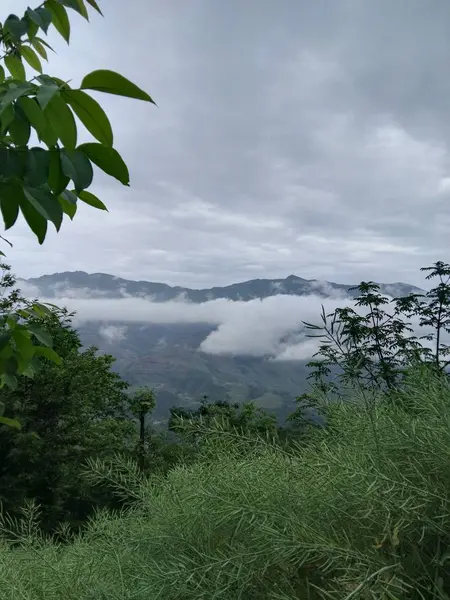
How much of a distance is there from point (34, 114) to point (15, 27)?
324 mm

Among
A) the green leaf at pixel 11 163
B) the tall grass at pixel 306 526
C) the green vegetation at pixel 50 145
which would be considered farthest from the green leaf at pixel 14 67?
the tall grass at pixel 306 526

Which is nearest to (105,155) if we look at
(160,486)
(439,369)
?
(439,369)

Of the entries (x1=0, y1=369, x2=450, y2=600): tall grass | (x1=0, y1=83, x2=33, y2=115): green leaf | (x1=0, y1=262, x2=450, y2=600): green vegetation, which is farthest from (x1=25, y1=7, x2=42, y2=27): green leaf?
(x1=0, y1=369, x2=450, y2=600): tall grass

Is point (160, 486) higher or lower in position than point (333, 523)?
lower

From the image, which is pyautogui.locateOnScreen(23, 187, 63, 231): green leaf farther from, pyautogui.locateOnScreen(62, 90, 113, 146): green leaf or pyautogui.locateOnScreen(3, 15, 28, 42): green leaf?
pyautogui.locateOnScreen(3, 15, 28, 42): green leaf

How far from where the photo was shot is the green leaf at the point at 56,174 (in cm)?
76

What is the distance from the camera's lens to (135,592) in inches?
52.1

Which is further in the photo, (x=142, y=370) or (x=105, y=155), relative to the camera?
(x=142, y=370)

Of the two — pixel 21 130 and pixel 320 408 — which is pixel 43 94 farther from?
pixel 320 408

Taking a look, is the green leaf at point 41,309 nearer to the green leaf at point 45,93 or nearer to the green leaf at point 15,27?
the green leaf at point 15,27

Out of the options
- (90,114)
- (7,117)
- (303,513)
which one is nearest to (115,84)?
(90,114)

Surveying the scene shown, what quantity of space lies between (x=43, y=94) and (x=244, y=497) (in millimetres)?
1116

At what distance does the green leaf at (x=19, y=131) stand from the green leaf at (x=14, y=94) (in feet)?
0.13

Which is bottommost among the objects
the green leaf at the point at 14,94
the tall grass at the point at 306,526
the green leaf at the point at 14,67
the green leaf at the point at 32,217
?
the tall grass at the point at 306,526
